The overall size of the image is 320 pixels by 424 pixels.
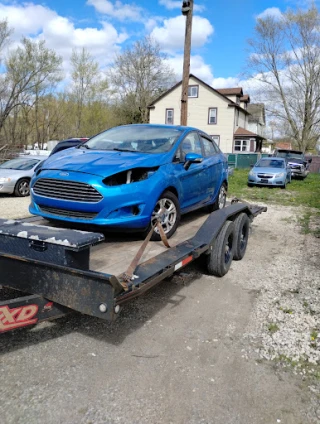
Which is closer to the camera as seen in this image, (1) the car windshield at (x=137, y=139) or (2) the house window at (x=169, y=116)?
(1) the car windshield at (x=137, y=139)

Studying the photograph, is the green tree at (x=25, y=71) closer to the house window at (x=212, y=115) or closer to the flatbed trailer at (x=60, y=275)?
the house window at (x=212, y=115)

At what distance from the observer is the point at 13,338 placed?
3.35 meters

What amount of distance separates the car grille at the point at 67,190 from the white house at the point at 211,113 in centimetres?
3662

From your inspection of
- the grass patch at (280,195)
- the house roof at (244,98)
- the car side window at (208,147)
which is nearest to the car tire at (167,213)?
the car side window at (208,147)

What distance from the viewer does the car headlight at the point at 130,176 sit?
3851mm

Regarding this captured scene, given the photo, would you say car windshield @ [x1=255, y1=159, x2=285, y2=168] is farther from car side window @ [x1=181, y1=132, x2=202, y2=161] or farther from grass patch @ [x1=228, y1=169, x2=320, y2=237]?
car side window @ [x1=181, y1=132, x2=202, y2=161]

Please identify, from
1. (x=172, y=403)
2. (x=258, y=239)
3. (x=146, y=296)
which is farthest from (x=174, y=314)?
(x=258, y=239)

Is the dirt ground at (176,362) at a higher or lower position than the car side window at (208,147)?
lower

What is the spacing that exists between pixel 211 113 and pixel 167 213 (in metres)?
37.3

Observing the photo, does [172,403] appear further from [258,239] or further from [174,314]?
[258,239]

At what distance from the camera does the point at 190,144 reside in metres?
5.52

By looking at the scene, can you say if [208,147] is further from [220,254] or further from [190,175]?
[220,254]

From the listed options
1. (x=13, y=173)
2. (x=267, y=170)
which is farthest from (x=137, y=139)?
(x=267, y=170)

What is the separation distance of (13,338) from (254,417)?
2.19 meters
